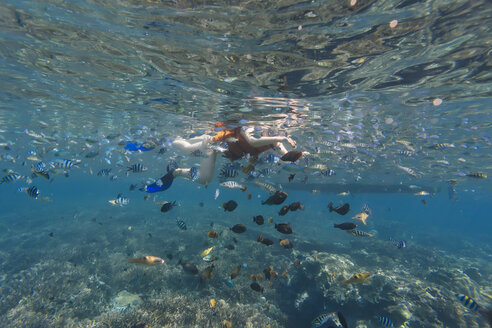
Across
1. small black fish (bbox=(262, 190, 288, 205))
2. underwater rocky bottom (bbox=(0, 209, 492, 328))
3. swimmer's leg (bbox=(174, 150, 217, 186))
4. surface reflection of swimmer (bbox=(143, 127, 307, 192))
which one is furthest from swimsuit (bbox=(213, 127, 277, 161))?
underwater rocky bottom (bbox=(0, 209, 492, 328))

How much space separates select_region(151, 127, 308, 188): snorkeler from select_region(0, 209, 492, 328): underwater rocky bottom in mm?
2960

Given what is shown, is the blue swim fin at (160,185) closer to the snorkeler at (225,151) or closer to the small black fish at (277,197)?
the snorkeler at (225,151)

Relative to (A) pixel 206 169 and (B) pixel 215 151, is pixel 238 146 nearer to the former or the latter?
(B) pixel 215 151

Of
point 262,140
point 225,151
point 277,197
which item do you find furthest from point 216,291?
point 262,140

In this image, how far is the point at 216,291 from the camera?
12.4 metres

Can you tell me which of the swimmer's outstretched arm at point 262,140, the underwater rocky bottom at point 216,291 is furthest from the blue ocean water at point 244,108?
the swimmer's outstretched arm at point 262,140

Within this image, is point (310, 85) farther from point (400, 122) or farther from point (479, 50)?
point (400, 122)

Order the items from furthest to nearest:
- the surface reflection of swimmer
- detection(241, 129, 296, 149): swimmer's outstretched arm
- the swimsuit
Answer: the swimsuit < the surface reflection of swimmer < detection(241, 129, 296, 149): swimmer's outstretched arm

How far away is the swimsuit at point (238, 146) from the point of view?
861 cm

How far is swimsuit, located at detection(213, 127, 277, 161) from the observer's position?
8613 mm

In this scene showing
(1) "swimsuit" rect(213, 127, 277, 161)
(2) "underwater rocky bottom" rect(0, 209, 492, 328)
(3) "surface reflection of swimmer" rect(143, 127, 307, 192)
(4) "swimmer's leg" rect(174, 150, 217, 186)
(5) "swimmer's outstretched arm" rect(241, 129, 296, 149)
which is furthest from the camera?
(2) "underwater rocky bottom" rect(0, 209, 492, 328)

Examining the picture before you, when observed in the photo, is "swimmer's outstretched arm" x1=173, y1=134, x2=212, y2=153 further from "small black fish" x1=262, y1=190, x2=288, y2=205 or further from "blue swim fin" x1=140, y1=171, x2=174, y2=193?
"small black fish" x1=262, y1=190, x2=288, y2=205

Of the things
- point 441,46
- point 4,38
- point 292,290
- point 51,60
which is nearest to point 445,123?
point 441,46

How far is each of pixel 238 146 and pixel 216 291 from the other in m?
8.68
